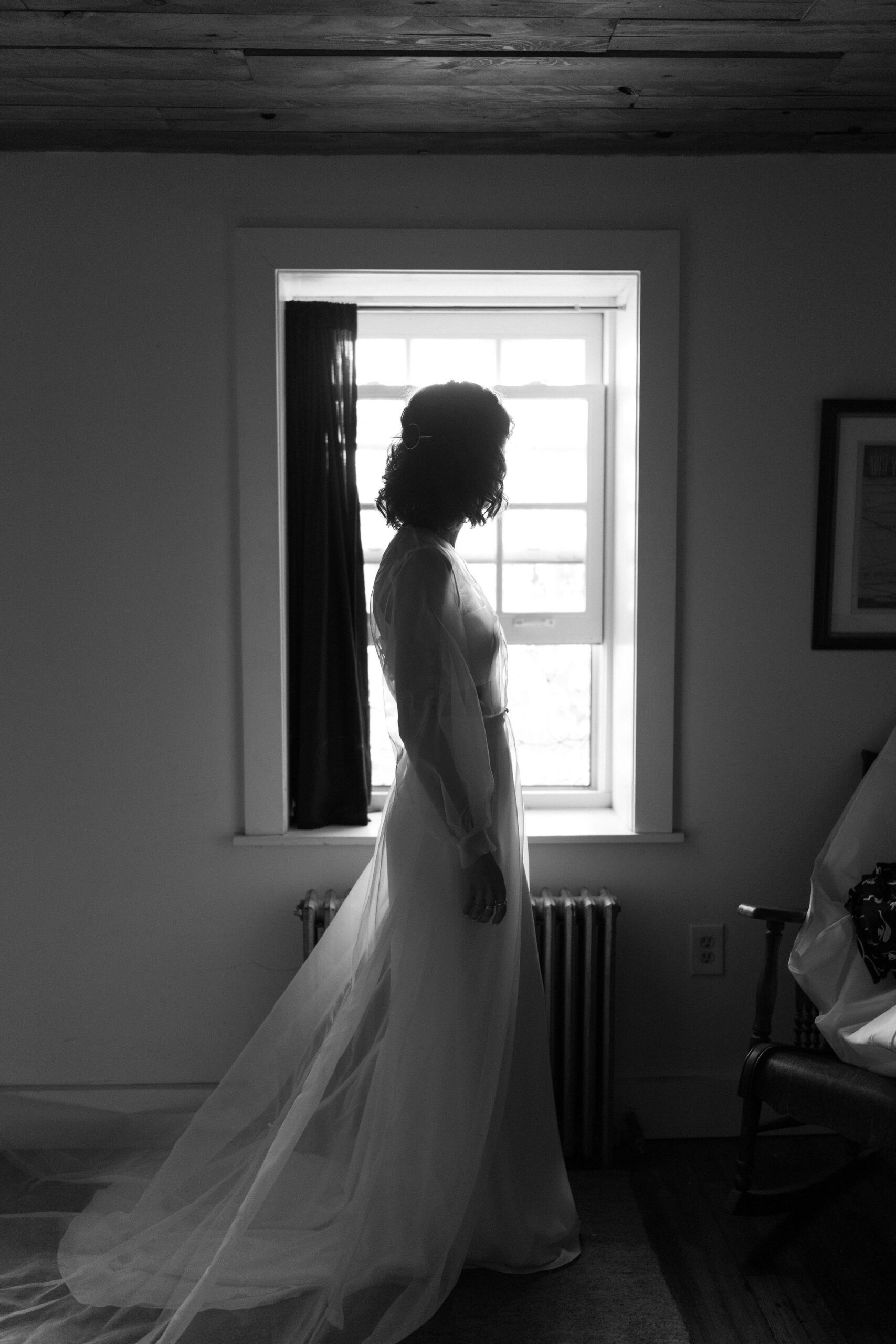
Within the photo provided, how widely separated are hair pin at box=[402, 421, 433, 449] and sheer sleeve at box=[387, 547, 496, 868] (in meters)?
0.23

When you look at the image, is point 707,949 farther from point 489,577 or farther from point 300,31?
point 300,31

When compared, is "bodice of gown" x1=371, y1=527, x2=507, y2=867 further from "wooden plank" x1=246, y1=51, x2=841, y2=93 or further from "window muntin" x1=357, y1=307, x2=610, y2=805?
"wooden plank" x1=246, y1=51, x2=841, y2=93

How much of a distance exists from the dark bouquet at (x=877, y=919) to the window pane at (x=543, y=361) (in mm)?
1525

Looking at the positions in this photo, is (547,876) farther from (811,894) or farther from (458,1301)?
(458,1301)

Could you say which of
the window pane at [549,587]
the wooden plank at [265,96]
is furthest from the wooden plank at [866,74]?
the window pane at [549,587]

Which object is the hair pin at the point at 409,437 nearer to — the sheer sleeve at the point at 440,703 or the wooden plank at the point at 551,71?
the sheer sleeve at the point at 440,703

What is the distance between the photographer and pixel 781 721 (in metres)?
2.73

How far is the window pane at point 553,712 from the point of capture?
2994 mm

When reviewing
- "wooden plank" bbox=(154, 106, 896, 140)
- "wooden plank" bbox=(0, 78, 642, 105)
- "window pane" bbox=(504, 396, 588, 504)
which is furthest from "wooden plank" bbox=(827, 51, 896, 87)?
"window pane" bbox=(504, 396, 588, 504)

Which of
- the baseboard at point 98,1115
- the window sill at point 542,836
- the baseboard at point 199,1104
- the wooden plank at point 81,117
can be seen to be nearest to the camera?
the wooden plank at point 81,117

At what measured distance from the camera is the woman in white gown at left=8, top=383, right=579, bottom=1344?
1.92 meters

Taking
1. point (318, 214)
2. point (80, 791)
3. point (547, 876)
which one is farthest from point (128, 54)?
point (547, 876)

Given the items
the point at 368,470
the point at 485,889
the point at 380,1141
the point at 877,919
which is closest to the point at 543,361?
the point at 368,470

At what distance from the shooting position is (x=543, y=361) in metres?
2.92
